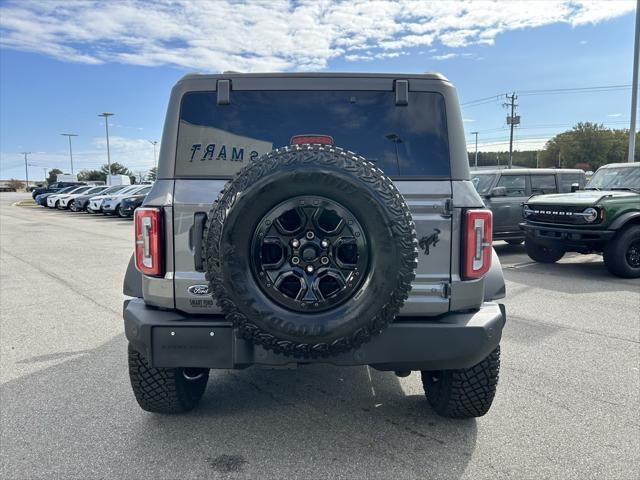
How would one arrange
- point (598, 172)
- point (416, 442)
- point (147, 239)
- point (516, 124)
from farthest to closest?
point (516, 124)
point (598, 172)
point (416, 442)
point (147, 239)

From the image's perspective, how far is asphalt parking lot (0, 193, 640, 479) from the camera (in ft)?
8.75

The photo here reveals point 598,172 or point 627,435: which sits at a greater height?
point 598,172

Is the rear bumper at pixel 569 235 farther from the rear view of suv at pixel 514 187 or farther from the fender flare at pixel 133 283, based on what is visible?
the fender flare at pixel 133 283

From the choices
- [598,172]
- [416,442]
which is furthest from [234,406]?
[598,172]

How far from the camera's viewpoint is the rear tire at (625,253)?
788 centimetres

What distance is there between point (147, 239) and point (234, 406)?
1.38 metres

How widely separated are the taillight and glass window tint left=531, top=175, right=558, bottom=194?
30.4 ft

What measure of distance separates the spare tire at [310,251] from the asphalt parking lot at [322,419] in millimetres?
857

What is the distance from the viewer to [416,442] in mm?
2898

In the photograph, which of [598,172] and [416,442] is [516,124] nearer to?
[598,172]

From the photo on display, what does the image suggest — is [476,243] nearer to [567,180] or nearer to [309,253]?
[309,253]

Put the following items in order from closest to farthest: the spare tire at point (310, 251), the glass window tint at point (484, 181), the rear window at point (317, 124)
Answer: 1. the spare tire at point (310, 251)
2. the rear window at point (317, 124)
3. the glass window tint at point (484, 181)

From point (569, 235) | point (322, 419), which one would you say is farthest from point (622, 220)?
point (322, 419)

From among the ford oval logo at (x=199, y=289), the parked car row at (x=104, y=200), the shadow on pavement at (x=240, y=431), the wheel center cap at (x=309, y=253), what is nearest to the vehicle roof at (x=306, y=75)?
the wheel center cap at (x=309, y=253)
